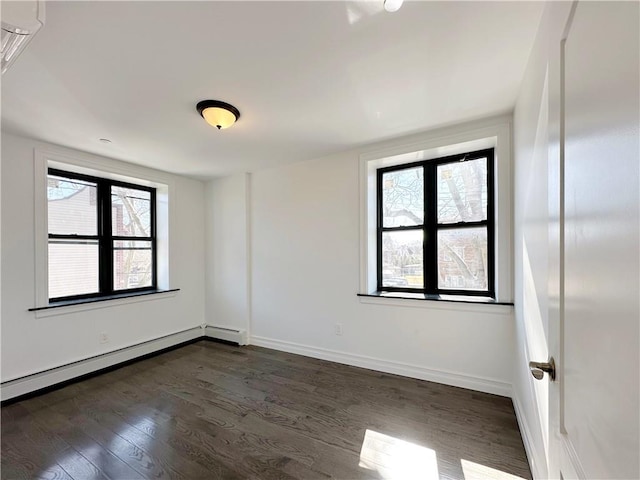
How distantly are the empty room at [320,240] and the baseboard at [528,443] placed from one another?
3 cm

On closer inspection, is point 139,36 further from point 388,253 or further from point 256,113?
point 388,253

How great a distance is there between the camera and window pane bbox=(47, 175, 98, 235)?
305cm

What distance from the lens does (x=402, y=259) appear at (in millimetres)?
3207

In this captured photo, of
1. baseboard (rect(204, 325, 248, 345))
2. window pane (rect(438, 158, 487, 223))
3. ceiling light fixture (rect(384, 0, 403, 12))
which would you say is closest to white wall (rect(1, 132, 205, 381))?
baseboard (rect(204, 325, 248, 345))

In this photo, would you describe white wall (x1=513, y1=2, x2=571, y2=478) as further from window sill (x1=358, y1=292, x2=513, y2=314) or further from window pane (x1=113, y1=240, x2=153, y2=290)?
window pane (x1=113, y1=240, x2=153, y2=290)

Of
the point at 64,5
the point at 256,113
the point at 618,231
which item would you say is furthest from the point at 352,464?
the point at 64,5

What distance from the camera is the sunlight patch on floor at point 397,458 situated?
1.68 m

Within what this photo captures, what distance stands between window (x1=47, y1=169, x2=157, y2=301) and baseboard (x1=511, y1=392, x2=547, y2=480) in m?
4.39

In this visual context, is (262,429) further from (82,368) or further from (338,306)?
(82,368)

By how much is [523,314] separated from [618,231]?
184 cm

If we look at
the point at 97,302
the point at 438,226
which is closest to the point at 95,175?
the point at 97,302

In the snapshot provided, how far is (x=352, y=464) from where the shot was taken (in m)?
1.74

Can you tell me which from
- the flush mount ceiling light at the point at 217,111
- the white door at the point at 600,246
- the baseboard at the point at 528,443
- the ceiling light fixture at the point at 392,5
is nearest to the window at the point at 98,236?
the flush mount ceiling light at the point at 217,111

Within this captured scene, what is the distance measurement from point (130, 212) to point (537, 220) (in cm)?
443
